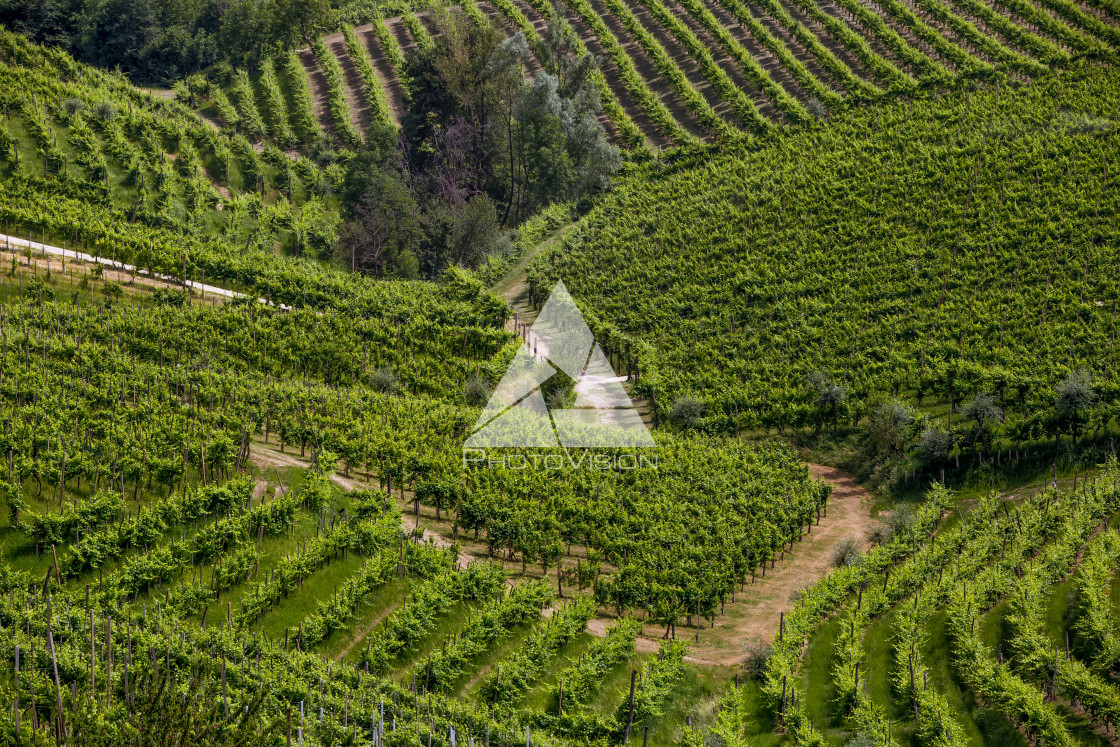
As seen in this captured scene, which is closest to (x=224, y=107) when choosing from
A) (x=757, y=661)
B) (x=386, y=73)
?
(x=386, y=73)

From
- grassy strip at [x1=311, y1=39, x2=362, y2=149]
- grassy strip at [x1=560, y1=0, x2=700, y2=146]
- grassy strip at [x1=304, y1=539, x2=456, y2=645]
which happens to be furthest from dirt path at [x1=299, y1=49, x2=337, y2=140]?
grassy strip at [x1=304, y1=539, x2=456, y2=645]

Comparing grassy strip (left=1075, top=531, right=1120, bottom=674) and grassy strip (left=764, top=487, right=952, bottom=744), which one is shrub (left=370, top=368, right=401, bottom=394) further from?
grassy strip (left=1075, top=531, right=1120, bottom=674)

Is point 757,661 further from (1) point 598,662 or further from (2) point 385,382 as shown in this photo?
(2) point 385,382

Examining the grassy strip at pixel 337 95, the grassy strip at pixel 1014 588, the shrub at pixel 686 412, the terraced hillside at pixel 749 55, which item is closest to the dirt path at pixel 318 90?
the terraced hillside at pixel 749 55

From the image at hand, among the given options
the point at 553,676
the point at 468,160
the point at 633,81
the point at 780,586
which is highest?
the point at 553,676

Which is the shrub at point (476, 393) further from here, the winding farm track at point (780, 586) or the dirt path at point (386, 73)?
the dirt path at point (386, 73)
